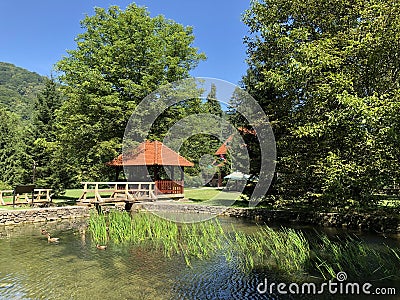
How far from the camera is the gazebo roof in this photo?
18.8 metres

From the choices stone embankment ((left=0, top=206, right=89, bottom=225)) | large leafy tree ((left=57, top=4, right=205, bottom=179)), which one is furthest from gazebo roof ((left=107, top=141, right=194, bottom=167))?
stone embankment ((left=0, top=206, right=89, bottom=225))

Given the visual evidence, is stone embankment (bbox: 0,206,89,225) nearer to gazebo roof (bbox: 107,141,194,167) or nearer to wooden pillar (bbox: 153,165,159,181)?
gazebo roof (bbox: 107,141,194,167)

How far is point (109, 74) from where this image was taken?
1936 centimetres

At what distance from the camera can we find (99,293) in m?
5.96

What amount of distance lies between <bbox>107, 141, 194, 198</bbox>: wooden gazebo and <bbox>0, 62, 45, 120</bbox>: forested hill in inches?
1857

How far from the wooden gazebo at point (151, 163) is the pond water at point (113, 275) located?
367 inches

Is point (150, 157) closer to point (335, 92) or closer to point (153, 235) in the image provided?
point (153, 235)

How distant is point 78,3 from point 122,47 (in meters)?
4.96

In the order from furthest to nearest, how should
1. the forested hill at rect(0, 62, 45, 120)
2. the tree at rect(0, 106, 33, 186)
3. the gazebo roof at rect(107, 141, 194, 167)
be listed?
the forested hill at rect(0, 62, 45, 120) → the tree at rect(0, 106, 33, 186) → the gazebo roof at rect(107, 141, 194, 167)

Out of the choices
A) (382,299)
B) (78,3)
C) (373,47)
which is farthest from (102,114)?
(382,299)

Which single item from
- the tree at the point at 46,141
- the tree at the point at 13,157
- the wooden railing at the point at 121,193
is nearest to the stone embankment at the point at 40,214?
the wooden railing at the point at 121,193

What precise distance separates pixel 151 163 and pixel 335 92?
10780 mm

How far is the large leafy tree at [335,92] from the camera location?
10.8 m

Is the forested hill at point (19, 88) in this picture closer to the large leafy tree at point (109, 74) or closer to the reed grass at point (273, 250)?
the large leafy tree at point (109, 74)
